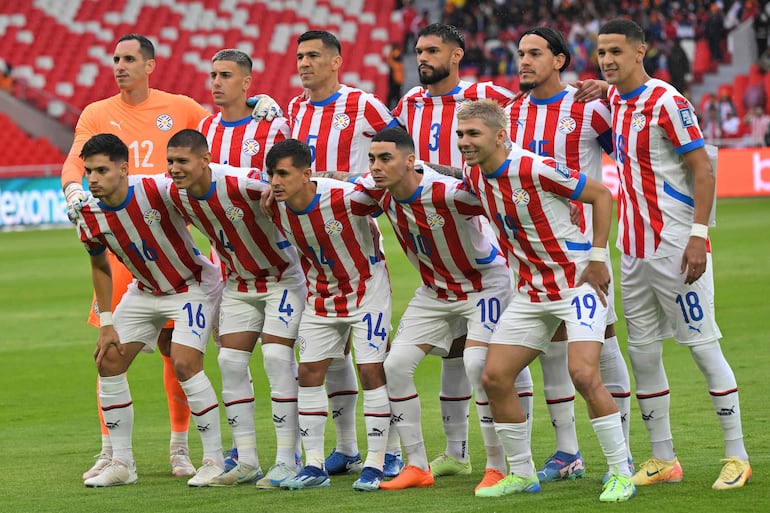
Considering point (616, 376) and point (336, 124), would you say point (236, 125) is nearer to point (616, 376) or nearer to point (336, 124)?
point (336, 124)

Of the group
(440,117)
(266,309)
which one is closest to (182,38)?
(440,117)

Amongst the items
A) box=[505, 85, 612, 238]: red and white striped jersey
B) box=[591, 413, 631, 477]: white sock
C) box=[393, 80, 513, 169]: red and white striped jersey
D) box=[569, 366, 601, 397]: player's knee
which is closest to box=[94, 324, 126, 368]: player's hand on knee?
box=[393, 80, 513, 169]: red and white striped jersey

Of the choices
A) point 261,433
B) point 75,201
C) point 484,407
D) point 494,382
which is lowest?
point 261,433

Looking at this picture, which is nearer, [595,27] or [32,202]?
[32,202]

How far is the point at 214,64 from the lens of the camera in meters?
7.55

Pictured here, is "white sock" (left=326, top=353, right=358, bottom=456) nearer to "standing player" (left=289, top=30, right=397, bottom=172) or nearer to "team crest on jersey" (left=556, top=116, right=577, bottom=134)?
"standing player" (left=289, top=30, right=397, bottom=172)

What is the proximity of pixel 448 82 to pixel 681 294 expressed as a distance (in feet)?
6.53

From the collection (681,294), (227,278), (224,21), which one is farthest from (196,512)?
(224,21)

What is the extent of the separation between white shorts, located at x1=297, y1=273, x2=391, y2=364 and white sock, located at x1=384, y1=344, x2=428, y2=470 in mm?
133

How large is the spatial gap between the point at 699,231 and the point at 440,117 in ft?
6.30

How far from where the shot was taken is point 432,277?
6.80 m

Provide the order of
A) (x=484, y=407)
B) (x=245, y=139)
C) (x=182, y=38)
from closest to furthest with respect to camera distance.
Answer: (x=484, y=407), (x=245, y=139), (x=182, y=38)

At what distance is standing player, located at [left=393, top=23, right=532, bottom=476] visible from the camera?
7121 mm

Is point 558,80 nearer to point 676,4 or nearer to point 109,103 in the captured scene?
point 109,103
